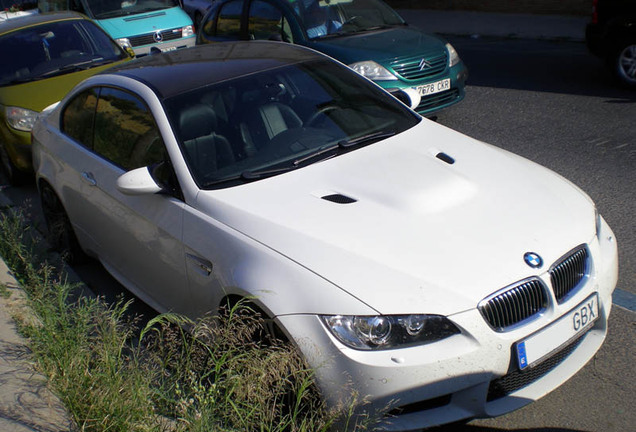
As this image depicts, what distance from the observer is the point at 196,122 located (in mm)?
4293

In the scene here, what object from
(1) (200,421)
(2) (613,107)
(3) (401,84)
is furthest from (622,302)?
(2) (613,107)

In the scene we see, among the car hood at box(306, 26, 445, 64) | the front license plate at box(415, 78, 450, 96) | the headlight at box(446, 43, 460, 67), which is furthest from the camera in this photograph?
the headlight at box(446, 43, 460, 67)

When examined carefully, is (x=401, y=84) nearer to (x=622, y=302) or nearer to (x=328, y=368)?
(x=622, y=302)

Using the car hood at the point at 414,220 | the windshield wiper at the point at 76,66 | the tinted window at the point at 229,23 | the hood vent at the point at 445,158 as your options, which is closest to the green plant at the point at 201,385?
the car hood at the point at 414,220

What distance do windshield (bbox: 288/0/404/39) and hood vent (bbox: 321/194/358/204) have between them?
17.5 ft

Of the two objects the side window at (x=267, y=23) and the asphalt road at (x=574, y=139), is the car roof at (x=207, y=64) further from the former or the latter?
the side window at (x=267, y=23)

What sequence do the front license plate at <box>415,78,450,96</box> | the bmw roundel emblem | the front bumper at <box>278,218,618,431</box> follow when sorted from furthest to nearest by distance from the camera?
the front license plate at <box>415,78,450,96</box>, the bmw roundel emblem, the front bumper at <box>278,218,618,431</box>

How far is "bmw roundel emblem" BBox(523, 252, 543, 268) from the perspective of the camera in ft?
10.9

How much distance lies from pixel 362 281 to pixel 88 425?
1289 mm

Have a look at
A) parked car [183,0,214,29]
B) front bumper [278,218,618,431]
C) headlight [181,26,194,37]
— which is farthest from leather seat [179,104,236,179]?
parked car [183,0,214,29]

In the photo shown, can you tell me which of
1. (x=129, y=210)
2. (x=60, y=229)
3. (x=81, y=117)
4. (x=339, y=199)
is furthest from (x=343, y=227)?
(x=60, y=229)

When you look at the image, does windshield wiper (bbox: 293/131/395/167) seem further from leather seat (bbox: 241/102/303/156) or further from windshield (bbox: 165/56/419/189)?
leather seat (bbox: 241/102/303/156)

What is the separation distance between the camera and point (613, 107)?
8711mm

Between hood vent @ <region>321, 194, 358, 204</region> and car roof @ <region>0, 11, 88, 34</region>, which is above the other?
hood vent @ <region>321, 194, 358, 204</region>
